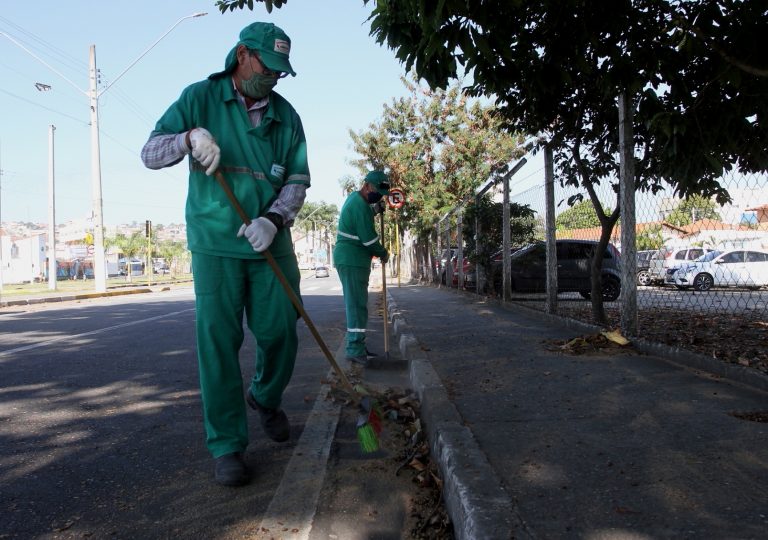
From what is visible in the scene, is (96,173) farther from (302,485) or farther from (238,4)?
(302,485)

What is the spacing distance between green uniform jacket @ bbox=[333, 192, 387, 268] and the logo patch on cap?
121 inches

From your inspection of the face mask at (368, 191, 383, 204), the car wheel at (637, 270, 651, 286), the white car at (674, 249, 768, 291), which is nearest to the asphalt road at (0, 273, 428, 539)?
the face mask at (368, 191, 383, 204)

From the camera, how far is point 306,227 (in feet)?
363

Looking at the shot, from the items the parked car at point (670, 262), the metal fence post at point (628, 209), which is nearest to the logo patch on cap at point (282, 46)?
the metal fence post at point (628, 209)

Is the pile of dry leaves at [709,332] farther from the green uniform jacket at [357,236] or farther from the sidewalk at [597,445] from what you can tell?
the green uniform jacket at [357,236]

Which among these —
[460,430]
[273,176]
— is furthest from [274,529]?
[273,176]

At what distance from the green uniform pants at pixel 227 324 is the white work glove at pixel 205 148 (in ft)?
A: 1.43

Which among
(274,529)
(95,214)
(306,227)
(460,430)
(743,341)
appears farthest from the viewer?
(306,227)

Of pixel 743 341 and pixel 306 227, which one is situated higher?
pixel 306 227

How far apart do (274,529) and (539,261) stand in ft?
38.4

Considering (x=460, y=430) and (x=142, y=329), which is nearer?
(x=460, y=430)

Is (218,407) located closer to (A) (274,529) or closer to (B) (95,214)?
(A) (274,529)

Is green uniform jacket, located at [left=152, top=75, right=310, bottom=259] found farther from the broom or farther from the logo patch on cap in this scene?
the logo patch on cap

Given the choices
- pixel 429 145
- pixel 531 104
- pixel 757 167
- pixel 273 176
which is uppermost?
pixel 429 145
